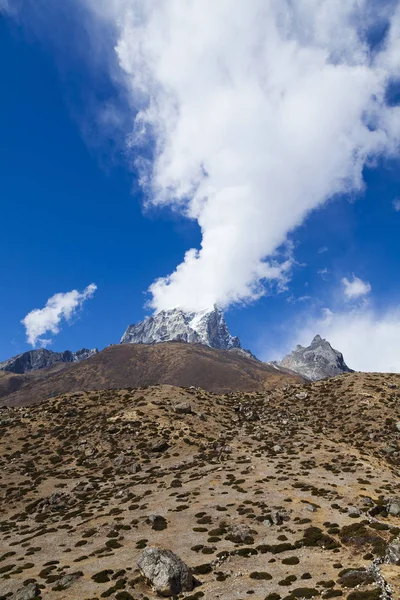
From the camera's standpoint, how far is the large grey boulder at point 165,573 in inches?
1351

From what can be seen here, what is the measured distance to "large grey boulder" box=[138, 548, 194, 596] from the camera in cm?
3431

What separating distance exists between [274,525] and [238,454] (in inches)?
1321

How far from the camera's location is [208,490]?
62875mm

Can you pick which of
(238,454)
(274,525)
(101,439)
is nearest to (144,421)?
(101,439)

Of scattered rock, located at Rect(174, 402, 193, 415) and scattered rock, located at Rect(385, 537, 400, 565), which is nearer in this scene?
scattered rock, located at Rect(385, 537, 400, 565)

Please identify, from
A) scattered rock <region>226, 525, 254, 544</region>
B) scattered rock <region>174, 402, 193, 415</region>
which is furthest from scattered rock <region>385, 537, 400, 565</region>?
scattered rock <region>174, 402, 193, 415</region>

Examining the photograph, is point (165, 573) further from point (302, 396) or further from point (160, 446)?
point (302, 396)

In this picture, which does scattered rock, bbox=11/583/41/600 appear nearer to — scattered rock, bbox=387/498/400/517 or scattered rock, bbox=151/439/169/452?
scattered rock, bbox=387/498/400/517

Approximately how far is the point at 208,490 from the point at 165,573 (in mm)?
28996

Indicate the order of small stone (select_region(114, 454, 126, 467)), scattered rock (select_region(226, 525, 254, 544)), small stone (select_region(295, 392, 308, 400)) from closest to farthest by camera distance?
1. scattered rock (select_region(226, 525, 254, 544))
2. small stone (select_region(114, 454, 126, 467))
3. small stone (select_region(295, 392, 308, 400))

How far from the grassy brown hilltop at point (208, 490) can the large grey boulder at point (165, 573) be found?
0.96m

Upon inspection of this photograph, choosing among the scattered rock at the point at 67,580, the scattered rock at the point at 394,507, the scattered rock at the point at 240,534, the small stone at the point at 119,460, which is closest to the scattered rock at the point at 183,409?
the small stone at the point at 119,460

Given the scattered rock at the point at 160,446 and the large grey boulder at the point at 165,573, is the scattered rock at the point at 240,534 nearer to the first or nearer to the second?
the large grey boulder at the point at 165,573

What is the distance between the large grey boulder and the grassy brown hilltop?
96cm
